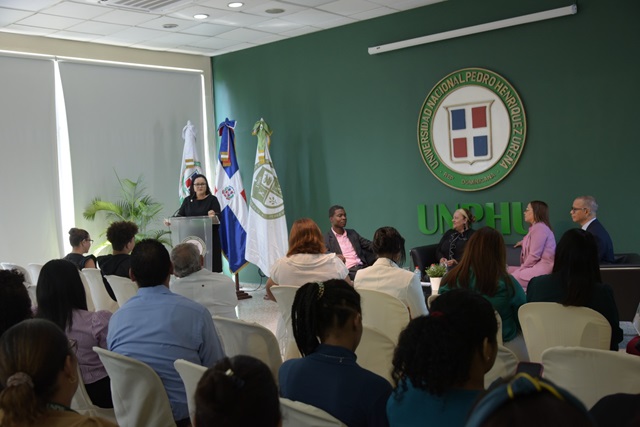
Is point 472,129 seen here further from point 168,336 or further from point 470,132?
point 168,336

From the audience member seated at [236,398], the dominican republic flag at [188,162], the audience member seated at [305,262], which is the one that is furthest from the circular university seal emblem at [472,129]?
the audience member seated at [236,398]

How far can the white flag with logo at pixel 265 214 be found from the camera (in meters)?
9.10

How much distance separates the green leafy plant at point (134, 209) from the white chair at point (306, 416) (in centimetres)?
738

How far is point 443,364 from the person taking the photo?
182 centimetres

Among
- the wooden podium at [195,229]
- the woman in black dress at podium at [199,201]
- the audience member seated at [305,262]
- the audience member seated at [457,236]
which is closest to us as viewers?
the audience member seated at [305,262]

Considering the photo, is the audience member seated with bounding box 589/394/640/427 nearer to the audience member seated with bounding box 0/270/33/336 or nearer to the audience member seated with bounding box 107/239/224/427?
the audience member seated with bounding box 107/239/224/427

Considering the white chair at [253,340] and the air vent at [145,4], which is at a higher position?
the air vent at [145,4]

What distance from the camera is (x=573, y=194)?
6918mm

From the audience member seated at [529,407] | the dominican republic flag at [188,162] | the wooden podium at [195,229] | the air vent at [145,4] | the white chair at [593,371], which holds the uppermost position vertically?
the air vent at [145,4]

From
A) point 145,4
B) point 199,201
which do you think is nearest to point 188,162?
point 199,201

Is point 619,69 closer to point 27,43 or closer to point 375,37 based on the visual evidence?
point 375,37

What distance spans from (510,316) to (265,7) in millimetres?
5046

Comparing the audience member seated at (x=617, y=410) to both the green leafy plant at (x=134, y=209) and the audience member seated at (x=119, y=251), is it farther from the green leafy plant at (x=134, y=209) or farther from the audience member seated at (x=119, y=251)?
the green leafy plant at (x=134, y=209)

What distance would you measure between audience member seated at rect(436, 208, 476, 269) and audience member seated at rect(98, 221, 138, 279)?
3.18 meters
